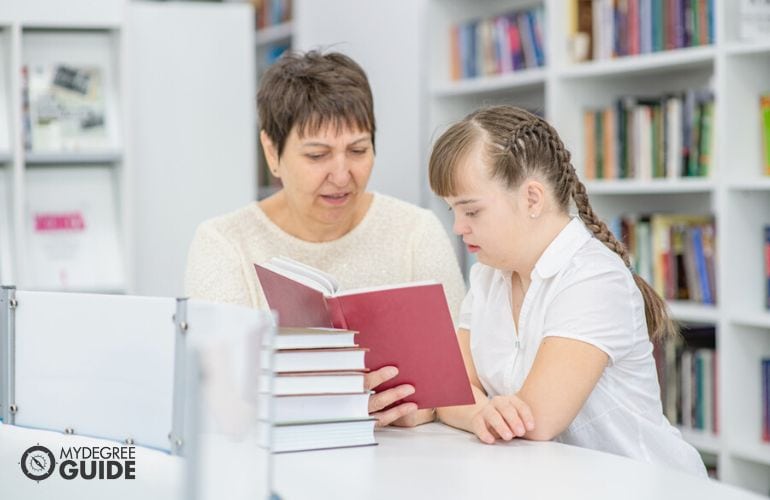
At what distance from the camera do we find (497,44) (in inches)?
159

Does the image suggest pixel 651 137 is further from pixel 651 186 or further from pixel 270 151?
pixel 270 151

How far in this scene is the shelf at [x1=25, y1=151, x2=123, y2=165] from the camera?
3.70m

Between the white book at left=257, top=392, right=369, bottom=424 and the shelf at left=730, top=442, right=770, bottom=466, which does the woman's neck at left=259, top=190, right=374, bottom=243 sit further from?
the shelf at left=730, top=442, right=770, bottom=466

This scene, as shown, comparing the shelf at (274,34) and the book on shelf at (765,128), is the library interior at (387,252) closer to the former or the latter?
the book on shelf at (765,128)

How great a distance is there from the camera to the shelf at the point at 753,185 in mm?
3045

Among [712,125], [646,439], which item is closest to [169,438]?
[646,439]

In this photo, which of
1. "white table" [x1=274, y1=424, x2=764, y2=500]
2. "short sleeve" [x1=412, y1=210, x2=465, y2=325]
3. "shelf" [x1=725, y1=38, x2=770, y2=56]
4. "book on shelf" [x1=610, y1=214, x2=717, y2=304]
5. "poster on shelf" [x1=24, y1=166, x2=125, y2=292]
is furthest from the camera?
"poster on shelf" [x1=24, y1=166, x2=125, y2=292]

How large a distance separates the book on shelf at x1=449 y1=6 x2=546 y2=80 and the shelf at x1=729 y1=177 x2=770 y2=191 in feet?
3.20

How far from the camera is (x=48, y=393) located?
152 cm

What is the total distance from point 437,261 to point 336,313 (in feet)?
2.41

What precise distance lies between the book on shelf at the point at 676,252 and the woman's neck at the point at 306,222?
1371mm

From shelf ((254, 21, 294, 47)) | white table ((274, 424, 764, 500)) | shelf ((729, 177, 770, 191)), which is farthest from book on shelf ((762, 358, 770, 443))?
shelf ((254, 21, 294, 47))

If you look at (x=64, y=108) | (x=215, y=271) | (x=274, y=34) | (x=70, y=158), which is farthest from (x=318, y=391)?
(x=274, y=34)

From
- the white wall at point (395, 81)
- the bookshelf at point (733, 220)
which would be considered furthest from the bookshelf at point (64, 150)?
the bookshelf at point (733, 220)
